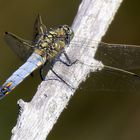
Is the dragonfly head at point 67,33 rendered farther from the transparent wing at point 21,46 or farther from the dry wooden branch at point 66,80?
the transparent wing at point 21,46

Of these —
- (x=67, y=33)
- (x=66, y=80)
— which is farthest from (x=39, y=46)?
(x=66, y=80)

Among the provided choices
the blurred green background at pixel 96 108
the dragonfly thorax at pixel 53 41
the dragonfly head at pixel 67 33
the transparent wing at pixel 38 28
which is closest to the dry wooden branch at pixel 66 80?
the dragonfly head at pixel 67 33

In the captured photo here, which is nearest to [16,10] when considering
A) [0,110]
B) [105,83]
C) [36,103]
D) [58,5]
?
[58,5]

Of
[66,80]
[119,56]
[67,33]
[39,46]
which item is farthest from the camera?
[39,46]

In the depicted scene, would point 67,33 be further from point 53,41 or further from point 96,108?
point 96,108

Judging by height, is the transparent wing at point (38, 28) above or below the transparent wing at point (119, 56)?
above

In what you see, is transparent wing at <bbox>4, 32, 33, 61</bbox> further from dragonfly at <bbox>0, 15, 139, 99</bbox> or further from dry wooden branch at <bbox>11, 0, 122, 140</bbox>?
dry wooden branch at <bbox>11, 0, 122, 140</bbox>

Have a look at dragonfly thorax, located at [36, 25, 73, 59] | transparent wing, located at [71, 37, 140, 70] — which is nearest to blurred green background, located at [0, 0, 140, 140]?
dragonfly thorax, located at [36, 25, 73, 59]

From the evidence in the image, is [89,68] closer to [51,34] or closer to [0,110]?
[51,34]

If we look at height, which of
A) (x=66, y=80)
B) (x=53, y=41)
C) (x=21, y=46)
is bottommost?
(x=66, y=80)
